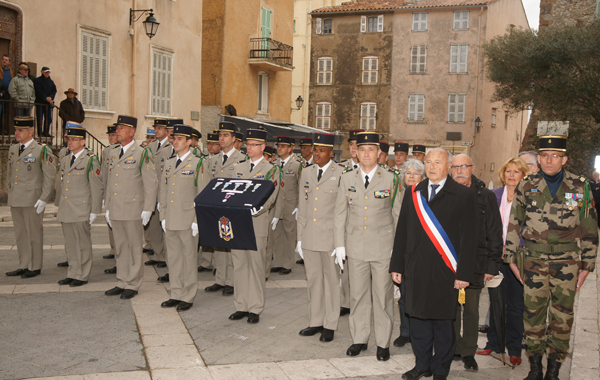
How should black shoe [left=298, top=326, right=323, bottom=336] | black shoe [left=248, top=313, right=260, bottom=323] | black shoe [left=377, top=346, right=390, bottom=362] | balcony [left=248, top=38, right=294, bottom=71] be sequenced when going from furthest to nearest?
balcony [left=248, top=38, right=294, bottom=71]
black shoe [left=248, top=313, right=260, bottom=323]
black shoe [left=298, top=326, right=323, bottom=336]
black shoe [left=377, top=346, right=390, bottom=362]

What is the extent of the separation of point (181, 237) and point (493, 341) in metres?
3.82

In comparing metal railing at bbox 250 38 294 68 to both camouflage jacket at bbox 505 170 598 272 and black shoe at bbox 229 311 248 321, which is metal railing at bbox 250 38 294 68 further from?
camouflage jacket at bbox 505 170 598 272

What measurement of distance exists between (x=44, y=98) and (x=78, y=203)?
852 centimetres

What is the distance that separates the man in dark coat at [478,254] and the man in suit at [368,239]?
650 millimetres

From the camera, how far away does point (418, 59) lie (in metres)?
35.5

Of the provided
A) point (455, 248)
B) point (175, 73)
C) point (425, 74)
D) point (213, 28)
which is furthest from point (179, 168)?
point (425, 74)

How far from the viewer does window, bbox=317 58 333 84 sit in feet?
123

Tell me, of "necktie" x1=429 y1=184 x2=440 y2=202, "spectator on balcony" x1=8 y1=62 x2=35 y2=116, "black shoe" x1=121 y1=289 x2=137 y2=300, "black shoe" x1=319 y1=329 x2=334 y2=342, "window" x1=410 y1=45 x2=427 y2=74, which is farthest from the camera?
"window" x1=410 y1=45 x2=427 y2=74

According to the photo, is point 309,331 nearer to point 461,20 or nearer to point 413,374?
point 413,374

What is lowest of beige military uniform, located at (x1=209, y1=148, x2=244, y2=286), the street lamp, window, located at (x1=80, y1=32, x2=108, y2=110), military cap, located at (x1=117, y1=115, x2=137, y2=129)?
beige military uniform, located at (x1=209, y1=148, x2=244, y2=286)

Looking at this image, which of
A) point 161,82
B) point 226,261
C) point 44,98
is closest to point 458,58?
point 161,82

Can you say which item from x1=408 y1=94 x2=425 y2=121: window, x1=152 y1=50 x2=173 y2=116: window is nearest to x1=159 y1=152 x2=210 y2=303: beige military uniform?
x1=152 y1=50 x2=173 y2=116: window

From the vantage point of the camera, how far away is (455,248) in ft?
15.6

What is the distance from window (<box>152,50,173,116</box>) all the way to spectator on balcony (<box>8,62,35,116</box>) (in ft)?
19.0
